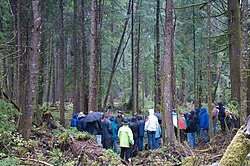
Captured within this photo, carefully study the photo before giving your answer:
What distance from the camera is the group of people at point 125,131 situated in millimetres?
12161

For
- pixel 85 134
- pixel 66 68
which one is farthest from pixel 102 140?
pixel 66 68

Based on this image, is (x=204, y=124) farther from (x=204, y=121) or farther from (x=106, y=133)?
(x=106, y=133)

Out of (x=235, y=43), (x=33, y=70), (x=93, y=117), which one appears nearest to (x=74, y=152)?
(x=93, y=117)

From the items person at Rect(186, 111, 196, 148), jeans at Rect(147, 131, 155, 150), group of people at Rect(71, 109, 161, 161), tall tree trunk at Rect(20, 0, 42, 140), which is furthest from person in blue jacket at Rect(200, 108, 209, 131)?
tall tree trunk at Rect(20, 0, 42, 140)

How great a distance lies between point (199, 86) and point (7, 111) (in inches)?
804

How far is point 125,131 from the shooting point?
39.7ft

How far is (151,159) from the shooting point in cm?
1153

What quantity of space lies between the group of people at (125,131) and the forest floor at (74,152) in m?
0.53

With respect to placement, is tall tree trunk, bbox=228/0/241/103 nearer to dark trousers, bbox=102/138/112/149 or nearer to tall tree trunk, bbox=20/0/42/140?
dark trousers, bbox=102/138/112/149

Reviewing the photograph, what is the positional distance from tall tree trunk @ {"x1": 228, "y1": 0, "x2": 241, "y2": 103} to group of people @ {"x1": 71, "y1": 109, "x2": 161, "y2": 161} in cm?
387

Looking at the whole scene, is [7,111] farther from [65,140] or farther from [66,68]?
[66,68]

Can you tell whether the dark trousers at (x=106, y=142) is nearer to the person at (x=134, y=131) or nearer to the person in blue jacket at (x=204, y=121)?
the person at (x=134, y=131)

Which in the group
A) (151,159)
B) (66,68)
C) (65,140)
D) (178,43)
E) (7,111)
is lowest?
(151,159)

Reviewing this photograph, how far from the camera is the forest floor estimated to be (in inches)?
337
